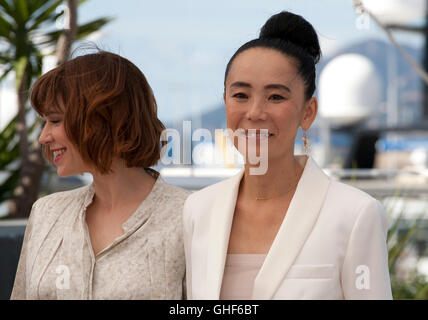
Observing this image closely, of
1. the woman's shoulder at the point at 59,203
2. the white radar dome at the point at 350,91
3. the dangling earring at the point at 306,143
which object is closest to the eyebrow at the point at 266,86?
the dangling earring at the point at 306,143

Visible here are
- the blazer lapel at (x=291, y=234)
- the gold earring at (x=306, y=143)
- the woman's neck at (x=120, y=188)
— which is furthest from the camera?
the woman's neck at (x=120, y=188)

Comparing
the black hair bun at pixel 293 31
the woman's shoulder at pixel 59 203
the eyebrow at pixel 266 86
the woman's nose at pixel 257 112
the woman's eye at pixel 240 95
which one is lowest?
the woman's shoulder at pixel 59 203

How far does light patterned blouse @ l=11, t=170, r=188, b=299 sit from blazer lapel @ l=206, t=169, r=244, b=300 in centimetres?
25

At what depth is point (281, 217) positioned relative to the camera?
1.54 meters

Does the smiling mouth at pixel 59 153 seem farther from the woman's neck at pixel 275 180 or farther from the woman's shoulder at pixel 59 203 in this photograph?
the woman's neck at pixel 275 180

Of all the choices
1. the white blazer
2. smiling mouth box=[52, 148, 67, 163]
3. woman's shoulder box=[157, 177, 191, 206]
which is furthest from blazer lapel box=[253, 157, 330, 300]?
smiling mouth box=[52, 148, 67, 163]

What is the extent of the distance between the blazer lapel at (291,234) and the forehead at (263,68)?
→ 10.5 inches

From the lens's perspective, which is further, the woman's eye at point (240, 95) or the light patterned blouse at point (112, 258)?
the light patterned blouse at point (112, 258)

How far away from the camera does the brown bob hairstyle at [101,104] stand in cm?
171

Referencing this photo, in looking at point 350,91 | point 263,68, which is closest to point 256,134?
point 263,68

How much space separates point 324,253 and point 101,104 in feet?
→ 2.40

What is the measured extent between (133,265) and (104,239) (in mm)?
130

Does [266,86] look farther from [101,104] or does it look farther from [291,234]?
[101,104]
